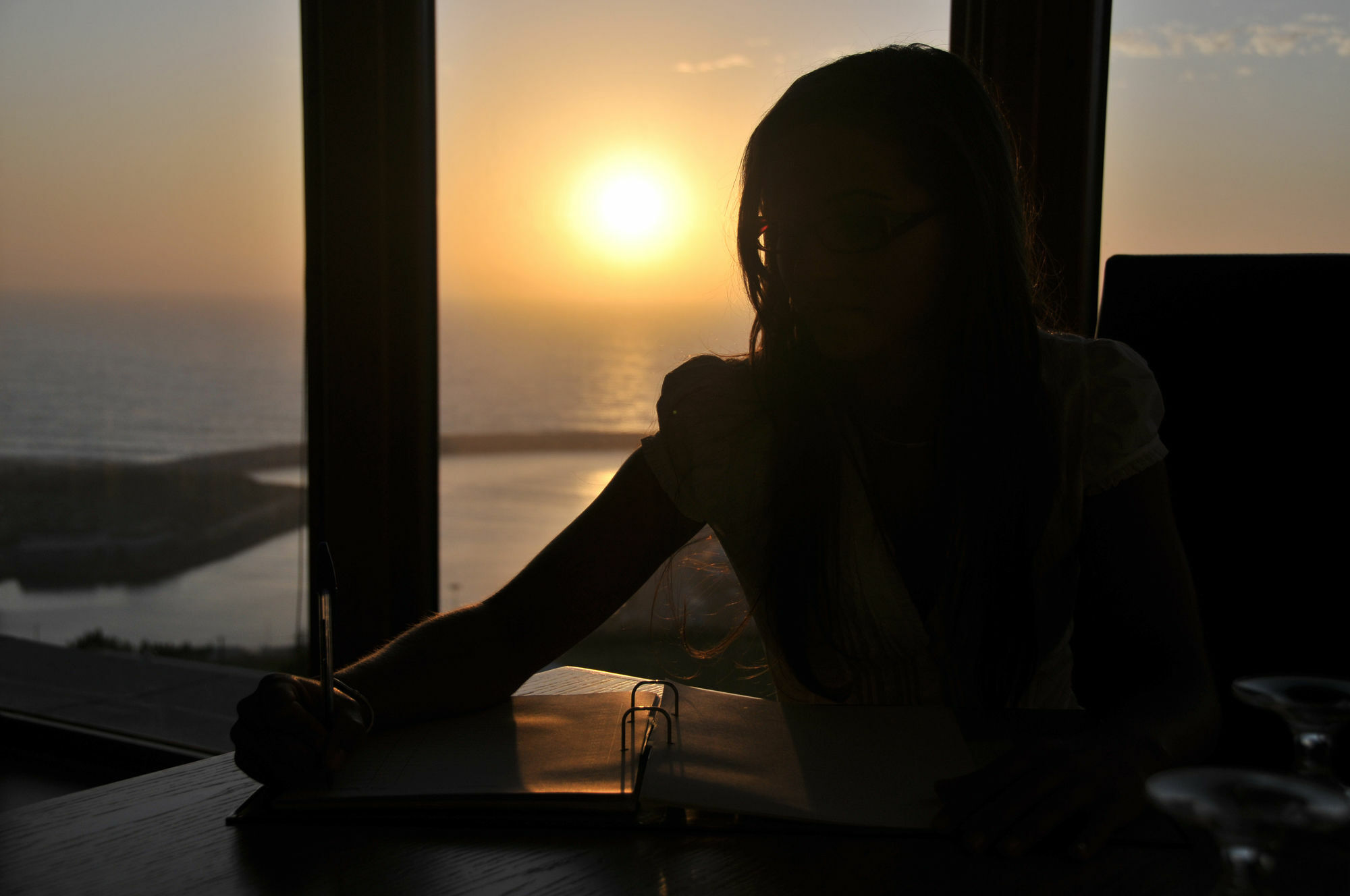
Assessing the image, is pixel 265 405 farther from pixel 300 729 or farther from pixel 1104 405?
pixel 1104 405

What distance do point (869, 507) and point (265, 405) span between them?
5.21 ft

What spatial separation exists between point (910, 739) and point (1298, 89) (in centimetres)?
134

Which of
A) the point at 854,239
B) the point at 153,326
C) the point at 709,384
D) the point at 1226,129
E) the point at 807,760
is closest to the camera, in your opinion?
the point at 807,760

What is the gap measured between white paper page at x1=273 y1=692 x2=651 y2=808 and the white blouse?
38cm

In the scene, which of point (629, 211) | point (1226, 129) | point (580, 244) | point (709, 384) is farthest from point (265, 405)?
point (1226, 129)

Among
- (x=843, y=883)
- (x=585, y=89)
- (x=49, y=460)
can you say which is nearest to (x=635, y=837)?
(x=843, y=883)

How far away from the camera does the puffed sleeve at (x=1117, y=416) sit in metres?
1.07

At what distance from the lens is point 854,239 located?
3.46 feet

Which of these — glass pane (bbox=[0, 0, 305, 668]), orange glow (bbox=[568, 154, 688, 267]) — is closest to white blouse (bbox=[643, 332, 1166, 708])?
orange glow (bbox=[568, 154, 688, 267])

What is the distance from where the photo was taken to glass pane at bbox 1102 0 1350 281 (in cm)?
151

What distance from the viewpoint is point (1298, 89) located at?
4.97ft

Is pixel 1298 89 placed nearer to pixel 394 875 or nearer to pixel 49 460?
pixel 394 875

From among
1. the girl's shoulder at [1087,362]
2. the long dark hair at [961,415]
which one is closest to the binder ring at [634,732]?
the long dark hair at [961,415]

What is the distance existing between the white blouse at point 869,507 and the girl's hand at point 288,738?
52cm
